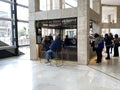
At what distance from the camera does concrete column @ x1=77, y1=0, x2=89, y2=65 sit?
8.45 metres

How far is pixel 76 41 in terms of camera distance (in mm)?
9094

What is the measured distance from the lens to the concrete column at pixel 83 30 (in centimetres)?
845

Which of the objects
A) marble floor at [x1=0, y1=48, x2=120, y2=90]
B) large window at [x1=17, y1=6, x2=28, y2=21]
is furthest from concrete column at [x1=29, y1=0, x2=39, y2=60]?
A: marble floor at [x1=0, y1=48, x2=120, y2=90]

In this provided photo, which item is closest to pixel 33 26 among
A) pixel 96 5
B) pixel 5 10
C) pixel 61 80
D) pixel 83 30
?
pixel 5 10

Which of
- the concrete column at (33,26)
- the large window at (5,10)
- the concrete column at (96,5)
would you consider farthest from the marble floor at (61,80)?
the concrete column at (96,5)

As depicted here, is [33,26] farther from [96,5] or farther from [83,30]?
[96,5]

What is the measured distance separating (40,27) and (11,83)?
510 cm

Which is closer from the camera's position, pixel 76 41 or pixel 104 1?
pixel 76 41

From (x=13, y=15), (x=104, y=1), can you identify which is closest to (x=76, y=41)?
(x=13, y=15)

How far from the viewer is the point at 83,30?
27.9 feet

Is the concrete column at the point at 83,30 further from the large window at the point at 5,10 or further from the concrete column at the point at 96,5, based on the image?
the large window at the point at 5,10

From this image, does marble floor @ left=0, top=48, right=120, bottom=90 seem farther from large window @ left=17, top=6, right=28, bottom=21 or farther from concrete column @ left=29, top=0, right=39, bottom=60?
large window @ left=17, top=6, right=28, bottom=21

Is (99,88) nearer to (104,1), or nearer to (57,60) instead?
(57,60)

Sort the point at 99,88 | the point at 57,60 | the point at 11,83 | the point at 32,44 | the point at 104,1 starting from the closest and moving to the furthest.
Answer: the point at 99,88 → the point at 11,83 → the point at 57,60 → the point at 32,44 → the point at 104,1
